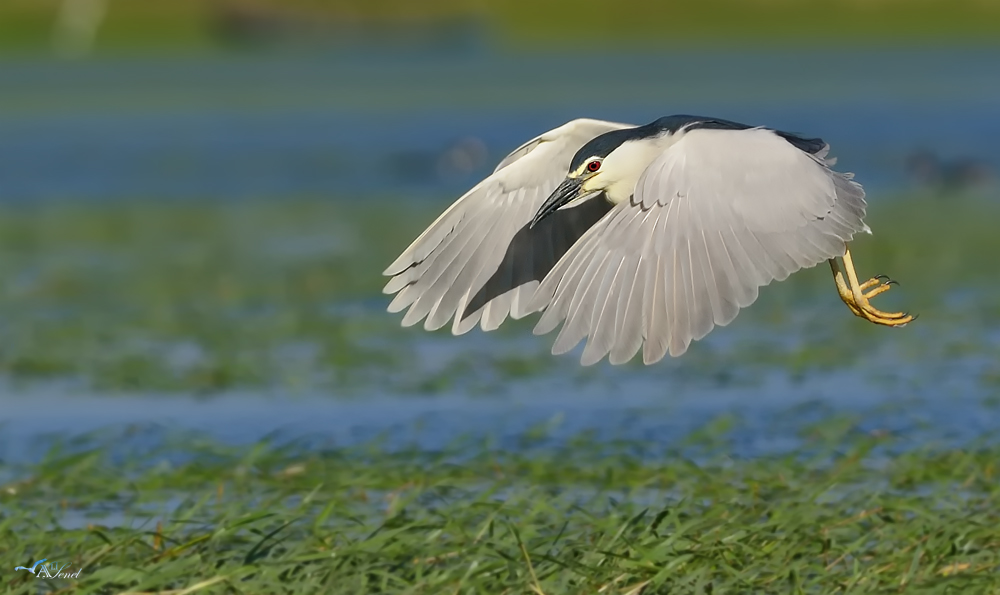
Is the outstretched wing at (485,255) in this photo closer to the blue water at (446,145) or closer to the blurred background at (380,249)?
the blue water at (446,145)

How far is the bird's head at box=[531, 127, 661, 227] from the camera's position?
18.1ft

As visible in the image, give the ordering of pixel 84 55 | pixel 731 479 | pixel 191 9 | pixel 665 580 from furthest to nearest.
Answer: pixel 191 9
pixel 84 55
pixel 731 479
pixel 665 580

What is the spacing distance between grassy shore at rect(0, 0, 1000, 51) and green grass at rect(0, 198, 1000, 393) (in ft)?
89.9

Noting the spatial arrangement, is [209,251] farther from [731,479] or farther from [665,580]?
[665,580]

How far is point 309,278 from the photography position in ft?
36.6

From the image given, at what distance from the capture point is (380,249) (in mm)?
12328

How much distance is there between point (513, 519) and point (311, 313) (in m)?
4.49

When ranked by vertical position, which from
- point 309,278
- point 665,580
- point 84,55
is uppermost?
point 84,55

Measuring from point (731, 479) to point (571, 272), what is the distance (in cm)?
150

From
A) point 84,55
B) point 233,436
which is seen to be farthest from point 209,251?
point 84,55

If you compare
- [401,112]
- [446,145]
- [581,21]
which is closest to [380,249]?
[446,145]
